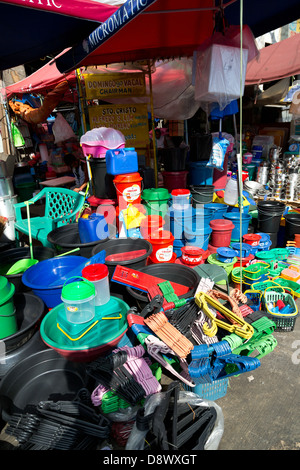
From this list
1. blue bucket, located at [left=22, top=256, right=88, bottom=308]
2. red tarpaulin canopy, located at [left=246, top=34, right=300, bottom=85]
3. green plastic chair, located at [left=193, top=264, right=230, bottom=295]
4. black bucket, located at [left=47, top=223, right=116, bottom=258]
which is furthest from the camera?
red tarpaulin canopy, located at [left=246, top=34, right=300, bottom=85]

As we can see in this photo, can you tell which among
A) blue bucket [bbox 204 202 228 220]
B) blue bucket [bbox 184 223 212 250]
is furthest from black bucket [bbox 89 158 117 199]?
blue bucket [bbox 204 202 228 220]

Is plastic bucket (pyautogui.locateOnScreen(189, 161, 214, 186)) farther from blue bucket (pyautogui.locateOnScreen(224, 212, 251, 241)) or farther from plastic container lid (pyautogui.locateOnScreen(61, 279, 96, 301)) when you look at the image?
plastic container lid (pyautogui.locateOnScreen(61, 279, 96, 301))

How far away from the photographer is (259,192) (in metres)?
5.89

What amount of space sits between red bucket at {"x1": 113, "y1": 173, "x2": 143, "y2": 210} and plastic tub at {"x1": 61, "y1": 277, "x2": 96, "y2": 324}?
2.00 metres

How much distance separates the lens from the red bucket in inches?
152

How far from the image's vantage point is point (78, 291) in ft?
6.79

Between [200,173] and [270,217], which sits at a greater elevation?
[200,173]

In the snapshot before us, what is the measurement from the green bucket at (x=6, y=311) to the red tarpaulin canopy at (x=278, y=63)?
7.26 metres

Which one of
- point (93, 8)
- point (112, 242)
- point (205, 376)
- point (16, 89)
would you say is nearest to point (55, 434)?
point (205, 376)

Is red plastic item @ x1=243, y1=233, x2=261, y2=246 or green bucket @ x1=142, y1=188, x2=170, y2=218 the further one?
green bucket @ x1=142, y1=188, x2=170, y2=218

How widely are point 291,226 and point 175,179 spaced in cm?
209

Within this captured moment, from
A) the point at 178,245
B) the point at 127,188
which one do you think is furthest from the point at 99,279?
the point at 178,245

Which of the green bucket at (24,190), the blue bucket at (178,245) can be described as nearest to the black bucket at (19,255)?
the blue bucket at (178,245)

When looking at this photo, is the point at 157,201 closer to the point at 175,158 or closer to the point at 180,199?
the point at 180,199
